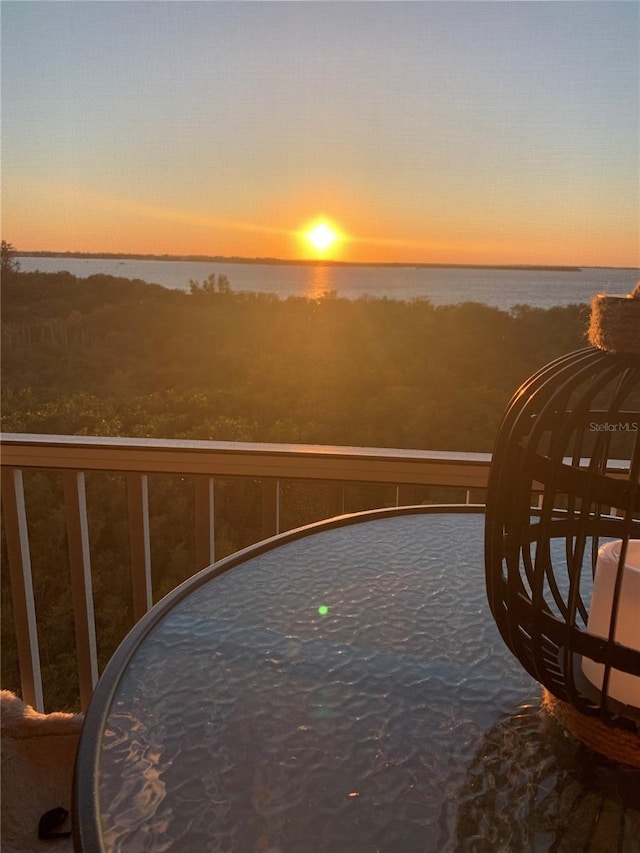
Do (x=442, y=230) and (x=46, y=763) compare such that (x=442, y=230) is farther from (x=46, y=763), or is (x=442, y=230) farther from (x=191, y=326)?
(x=46, y=763)

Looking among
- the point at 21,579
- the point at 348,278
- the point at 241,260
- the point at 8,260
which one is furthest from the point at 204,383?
the point at 21,579

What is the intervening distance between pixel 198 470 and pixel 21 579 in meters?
0.69

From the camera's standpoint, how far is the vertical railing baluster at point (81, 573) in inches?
78.2

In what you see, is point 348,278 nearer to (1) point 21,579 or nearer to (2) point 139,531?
(2) point 139,531

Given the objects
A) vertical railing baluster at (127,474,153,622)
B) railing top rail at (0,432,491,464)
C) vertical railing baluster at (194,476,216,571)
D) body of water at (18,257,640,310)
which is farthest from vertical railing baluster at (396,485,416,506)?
body of water at (18,257,640,310)

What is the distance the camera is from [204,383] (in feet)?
18.1

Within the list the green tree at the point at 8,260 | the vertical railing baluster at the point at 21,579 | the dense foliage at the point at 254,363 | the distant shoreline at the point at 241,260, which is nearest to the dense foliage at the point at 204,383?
the dense foliage at the point at 254,363

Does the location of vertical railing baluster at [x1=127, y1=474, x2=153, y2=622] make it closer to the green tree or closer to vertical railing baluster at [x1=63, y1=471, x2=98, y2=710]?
vertical railing baluster at [x1=63, y1=471, x2=98, y2=710]

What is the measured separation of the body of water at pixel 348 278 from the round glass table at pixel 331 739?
2276 millimetres

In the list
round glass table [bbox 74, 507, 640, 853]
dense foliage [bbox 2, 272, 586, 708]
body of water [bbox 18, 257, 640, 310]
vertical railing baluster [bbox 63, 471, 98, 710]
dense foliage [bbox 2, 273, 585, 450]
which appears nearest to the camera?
round glass table [bbox 74, 507, 640, 853]

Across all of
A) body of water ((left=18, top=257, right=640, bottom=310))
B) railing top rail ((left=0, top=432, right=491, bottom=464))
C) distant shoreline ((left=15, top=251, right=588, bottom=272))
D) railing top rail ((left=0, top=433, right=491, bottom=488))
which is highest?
distant shoreline ((left=15, top=251, right=588, bottom=272))

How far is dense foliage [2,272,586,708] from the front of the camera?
416cm

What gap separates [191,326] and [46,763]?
495cm

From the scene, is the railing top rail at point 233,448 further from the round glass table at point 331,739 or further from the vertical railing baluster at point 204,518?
the round glass table at point 331,739
